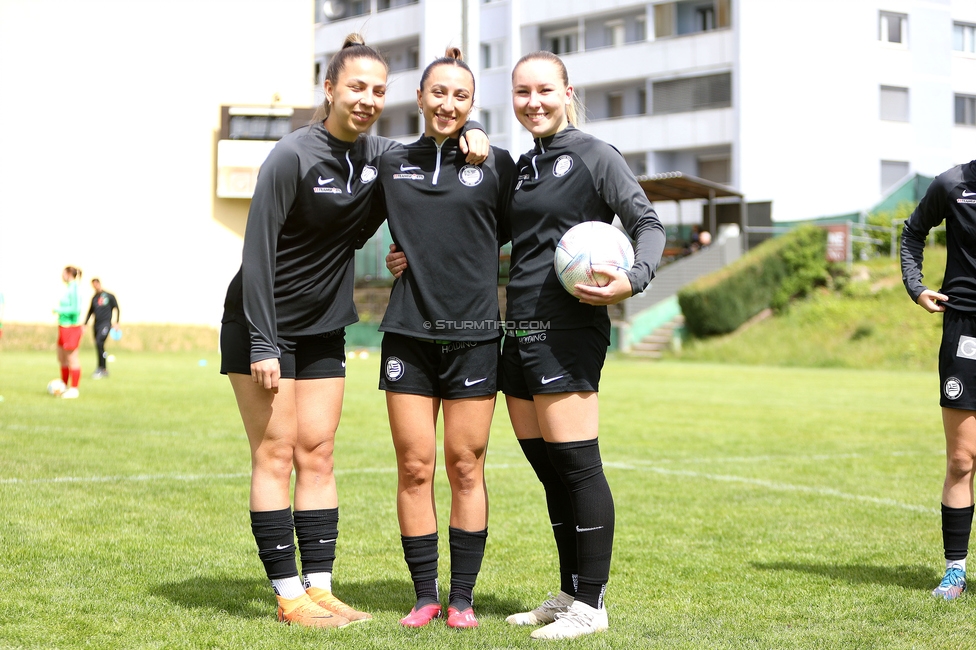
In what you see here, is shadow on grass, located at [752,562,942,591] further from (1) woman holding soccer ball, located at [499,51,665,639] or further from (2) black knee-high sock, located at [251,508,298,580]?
(2) black knee-high sock, located at [251,508,298,580]

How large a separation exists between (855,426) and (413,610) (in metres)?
10.6

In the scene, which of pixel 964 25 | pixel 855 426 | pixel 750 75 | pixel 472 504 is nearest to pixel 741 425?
pixel 855 426

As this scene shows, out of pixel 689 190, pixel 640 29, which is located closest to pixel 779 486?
pixel 689 190

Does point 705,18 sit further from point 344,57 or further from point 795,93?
point 344,57

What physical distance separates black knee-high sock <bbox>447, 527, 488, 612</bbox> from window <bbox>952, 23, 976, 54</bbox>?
35.5 meters

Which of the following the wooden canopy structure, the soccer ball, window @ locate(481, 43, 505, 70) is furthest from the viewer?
window @ locate(481, 43, 505, 70)

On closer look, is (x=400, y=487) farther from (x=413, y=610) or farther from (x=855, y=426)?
(x=855, y=426)

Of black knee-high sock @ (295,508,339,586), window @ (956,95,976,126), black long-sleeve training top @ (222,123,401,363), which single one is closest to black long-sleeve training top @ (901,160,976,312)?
black long-sleeve training top @ (222,123,401,363)

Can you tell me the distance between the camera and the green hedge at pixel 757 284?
32197mm

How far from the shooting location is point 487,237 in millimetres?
4602

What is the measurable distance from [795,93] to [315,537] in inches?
1545

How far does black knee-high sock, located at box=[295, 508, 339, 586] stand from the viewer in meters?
4.81

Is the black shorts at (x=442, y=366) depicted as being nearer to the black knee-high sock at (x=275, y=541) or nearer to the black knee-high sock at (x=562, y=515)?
the black knee-high sock at (x=562, y=515)

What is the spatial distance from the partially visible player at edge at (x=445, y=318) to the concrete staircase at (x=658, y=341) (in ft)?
94.3
